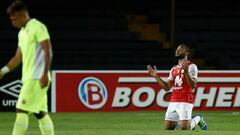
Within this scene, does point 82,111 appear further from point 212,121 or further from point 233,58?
point 233,58

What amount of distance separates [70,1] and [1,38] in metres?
4.51

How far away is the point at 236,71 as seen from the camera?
21.4 metres

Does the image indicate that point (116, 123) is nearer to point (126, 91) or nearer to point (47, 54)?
point (126, 91)

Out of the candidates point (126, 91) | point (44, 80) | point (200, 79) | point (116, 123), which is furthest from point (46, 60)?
→ point (200, 79)

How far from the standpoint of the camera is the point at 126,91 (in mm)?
21391

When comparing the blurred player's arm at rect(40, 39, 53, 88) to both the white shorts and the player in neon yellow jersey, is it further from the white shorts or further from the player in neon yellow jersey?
the white shorts

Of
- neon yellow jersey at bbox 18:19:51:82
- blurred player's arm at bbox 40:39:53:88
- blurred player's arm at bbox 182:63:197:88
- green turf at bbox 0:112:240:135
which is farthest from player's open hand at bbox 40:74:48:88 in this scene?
blurred player's arm at bbox 182:63:197:88

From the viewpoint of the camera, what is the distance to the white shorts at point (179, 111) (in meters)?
14.5

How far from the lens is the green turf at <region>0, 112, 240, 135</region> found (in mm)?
14070

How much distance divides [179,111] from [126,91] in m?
6.85

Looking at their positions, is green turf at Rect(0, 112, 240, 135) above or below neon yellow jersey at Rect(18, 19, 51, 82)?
below

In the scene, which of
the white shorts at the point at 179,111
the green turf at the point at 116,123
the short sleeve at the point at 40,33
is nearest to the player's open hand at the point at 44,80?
the short sleeve at the point at 40,33

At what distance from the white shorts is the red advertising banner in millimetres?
6508

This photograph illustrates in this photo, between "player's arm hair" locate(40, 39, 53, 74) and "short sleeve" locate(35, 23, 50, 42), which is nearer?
"player's arm hair" locate(40, 39, 53, 74)
